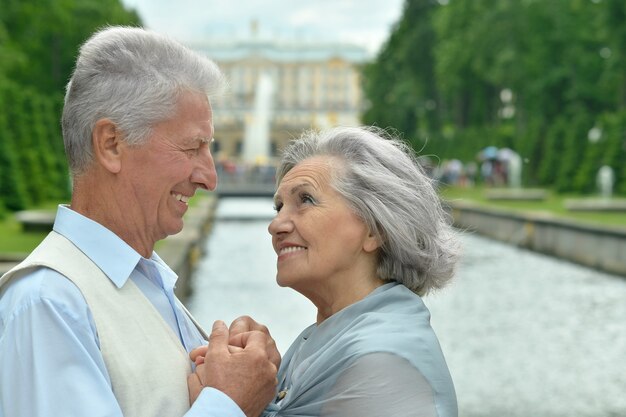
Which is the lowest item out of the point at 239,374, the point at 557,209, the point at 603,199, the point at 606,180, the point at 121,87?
the point at 603,199

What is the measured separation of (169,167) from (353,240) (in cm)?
34

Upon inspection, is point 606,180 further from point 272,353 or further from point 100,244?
point 100,244

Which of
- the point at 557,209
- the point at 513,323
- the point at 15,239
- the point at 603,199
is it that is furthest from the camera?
the point at 603,199

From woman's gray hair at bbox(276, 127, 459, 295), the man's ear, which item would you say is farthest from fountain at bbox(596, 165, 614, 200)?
the man's ear

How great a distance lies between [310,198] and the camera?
2057 mm

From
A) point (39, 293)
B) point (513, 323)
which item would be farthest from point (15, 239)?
point (39, 293)

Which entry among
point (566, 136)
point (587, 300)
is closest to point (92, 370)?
point (587, 300)

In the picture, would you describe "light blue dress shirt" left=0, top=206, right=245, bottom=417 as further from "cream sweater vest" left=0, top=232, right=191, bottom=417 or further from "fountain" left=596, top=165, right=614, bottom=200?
"fountain" left=596, top=165, right=614, bottom=200

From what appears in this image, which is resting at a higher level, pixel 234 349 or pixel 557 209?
pixel 234 349

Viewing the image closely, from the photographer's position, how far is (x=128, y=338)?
1.76 meters

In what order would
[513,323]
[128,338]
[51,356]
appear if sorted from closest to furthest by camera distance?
[51,356] → [128,338] → [513,323]

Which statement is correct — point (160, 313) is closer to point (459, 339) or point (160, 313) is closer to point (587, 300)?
point (459, 339)

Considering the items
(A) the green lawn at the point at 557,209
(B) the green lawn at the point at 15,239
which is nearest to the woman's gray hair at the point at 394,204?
(B) the green lawn at the point at 15,239

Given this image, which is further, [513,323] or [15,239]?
[15,239]
